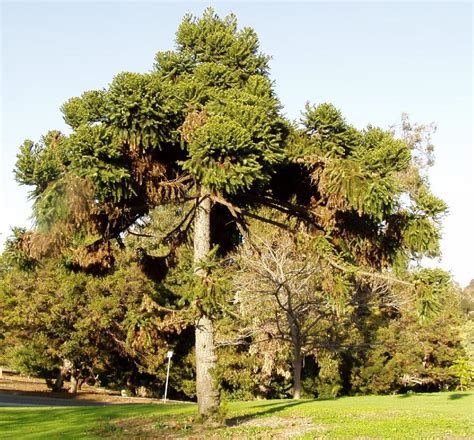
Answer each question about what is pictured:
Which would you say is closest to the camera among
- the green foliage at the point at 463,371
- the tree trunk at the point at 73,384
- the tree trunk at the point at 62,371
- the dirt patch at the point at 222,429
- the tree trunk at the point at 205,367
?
the dirt patch at the point at 222,429

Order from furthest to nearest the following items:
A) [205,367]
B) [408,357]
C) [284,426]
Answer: [408,357], [205,367], [284,426]

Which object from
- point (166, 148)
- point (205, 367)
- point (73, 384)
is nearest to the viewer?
point (205, 367)

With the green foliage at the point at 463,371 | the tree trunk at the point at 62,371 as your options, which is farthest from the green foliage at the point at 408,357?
the tree trunk at the point at 62,371

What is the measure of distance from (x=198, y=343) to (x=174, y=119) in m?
4.62

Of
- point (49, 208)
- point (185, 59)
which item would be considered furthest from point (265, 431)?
point (185, 59)

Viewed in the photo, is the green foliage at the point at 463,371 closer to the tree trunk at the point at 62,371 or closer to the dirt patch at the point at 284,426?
the tree trunk at the point at 62,371

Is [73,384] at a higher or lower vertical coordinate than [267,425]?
lower

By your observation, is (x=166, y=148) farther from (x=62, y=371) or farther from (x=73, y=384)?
(x=73, y=384)

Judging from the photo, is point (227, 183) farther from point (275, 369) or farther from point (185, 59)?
point (275, 369)

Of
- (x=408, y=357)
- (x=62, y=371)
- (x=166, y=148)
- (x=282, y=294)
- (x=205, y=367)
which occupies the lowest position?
(x=62, y=371)

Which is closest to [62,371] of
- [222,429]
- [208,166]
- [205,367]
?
[205,367]

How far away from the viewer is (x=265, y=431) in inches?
413

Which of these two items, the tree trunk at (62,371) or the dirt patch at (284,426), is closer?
the dirt patch at (284,426)

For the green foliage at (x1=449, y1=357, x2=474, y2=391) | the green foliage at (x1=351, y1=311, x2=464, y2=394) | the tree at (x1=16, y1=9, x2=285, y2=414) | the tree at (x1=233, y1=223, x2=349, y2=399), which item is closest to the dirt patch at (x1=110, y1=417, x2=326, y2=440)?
the tree at (x1=16, y1=9, x2=285, y2=414)
